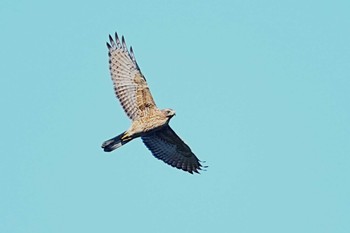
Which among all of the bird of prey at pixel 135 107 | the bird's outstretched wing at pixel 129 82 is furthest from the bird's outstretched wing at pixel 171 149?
the bird's outstretched wing at pixel 129 82

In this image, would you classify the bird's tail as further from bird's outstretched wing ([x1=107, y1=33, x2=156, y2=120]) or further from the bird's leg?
bird's outstretched wing ([x1=107, y1=33, x2=156, y2=120])

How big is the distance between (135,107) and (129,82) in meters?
0.61

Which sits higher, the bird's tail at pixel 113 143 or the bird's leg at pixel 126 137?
the bird's leg at pixel 126 137

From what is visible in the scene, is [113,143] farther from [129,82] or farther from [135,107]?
[129,82]

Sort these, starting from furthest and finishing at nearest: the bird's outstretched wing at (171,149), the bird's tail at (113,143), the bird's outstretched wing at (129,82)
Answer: the bird's outstretched wing at (171,149) → the bird's outstretched wing at (129,82) → the bird's tail at (113,143)

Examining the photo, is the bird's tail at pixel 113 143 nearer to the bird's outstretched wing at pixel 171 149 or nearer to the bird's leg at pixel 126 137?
the bird's leg at pixel 126 137

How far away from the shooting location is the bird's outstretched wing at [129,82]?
2758 cm

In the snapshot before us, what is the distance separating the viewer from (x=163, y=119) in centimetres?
2739

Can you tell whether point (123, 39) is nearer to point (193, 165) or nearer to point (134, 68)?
point (134, 68)

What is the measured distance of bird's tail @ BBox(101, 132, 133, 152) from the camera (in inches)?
1056

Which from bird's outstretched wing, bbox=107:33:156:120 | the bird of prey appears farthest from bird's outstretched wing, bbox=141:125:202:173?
bird's outstretched wing, bbox=107:33:156:120

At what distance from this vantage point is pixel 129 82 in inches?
1093

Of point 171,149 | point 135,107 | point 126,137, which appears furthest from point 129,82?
point 171,149

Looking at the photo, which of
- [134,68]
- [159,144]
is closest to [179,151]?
[159,144]
